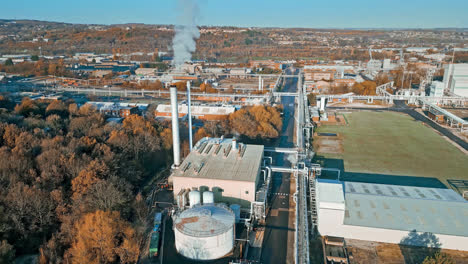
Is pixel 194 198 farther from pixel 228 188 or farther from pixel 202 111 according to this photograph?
pixel 202 111

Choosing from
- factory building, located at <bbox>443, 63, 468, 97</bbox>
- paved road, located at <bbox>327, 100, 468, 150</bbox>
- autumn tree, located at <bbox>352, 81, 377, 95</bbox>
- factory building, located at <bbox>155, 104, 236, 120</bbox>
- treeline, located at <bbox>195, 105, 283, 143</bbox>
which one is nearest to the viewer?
treeline, located at <bbox>195, 105, 283, 143</bbox>

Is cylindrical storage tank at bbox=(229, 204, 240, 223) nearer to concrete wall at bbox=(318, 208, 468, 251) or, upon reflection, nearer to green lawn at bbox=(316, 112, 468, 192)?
concrete wall at bbox=(318, 208, 468, 251)

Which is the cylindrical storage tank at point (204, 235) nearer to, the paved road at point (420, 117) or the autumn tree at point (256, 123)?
the autumn tree at point (256, 123)

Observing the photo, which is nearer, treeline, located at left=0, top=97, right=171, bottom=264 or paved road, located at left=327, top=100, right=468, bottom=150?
treeline, located at left=0, top=97, right=171, bottom=264

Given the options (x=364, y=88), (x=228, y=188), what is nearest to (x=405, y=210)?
(x=228, y=188)

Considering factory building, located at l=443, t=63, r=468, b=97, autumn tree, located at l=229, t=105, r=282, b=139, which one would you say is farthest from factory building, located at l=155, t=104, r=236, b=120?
factory building, located at l=443, t=63, r=468, b=97

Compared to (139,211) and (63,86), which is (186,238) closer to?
(139,211)
